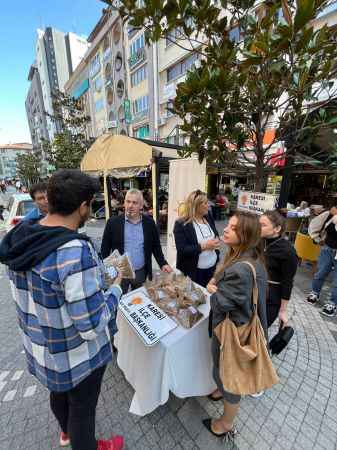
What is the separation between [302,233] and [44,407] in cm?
546

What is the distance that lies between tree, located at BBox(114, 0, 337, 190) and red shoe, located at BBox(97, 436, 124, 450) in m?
2.81

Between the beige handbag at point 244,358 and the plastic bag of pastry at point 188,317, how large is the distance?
0.87 feet

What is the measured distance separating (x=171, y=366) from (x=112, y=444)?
29.8 inches

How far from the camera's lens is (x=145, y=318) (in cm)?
173

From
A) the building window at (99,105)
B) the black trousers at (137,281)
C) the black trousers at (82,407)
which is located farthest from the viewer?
the building window at (99,105)

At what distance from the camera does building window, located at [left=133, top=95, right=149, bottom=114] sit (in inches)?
735

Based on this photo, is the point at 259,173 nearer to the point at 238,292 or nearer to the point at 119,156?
the point at 238,292

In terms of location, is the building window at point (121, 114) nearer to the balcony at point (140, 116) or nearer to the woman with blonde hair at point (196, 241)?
the balcony at point (140, 116)

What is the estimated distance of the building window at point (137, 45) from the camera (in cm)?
1800

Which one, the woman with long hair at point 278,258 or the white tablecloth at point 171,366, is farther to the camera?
the woman with long hair at point 278,258

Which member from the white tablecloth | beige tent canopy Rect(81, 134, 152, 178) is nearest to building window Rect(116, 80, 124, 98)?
beige tent canopy Rect(81, 134, 152, 178)

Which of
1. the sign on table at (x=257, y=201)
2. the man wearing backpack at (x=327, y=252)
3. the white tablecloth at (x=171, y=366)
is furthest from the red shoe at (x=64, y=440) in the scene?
the man wearing backpack at (x=327, y=252)

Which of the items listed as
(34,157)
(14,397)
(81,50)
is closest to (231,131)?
(14,397)

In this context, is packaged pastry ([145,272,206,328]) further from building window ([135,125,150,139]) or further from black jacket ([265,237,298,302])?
building window ([135,125,150,139])
